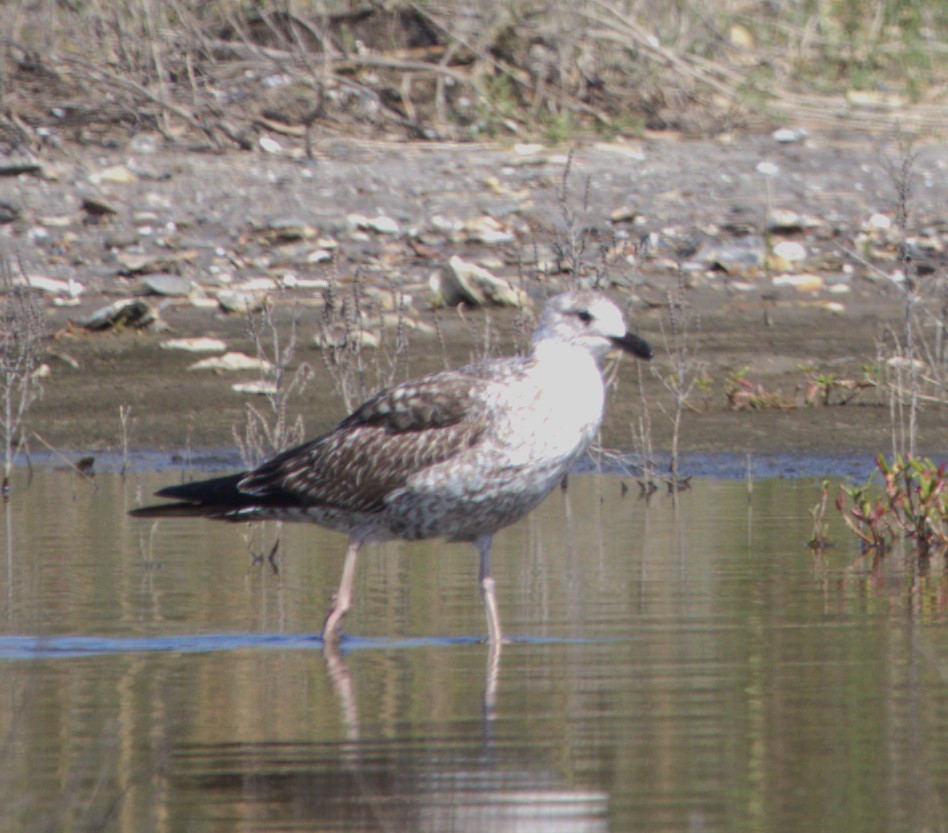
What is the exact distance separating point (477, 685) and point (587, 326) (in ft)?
5.40

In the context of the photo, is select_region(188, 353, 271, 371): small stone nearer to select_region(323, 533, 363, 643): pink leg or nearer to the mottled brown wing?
the mottled brown wing

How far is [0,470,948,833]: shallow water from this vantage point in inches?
191

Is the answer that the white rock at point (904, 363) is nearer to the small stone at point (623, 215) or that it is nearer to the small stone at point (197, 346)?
the small stone at point (623, 215)

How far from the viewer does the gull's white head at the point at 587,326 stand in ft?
24.4

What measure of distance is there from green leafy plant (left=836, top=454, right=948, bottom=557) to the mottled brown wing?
2.22m

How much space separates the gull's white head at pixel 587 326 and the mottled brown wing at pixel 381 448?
320mm

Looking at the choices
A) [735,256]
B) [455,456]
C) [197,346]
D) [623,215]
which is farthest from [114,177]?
[455,456]

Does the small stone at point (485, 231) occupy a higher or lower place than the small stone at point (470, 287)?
higher

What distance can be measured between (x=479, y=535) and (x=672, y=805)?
299 centimetres

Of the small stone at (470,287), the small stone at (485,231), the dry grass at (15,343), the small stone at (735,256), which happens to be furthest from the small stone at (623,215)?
the dry grass at (15,343)

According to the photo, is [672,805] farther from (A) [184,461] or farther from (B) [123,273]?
(B) [123,273]

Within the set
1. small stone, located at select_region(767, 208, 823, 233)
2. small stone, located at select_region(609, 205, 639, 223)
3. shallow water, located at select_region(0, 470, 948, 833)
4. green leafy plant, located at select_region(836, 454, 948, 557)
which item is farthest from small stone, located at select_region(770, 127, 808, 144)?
green leafy plant, located at select_region(836, 454, 948, 557)

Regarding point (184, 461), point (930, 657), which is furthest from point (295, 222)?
point (930, 657)

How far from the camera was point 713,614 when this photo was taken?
7.44 metres
